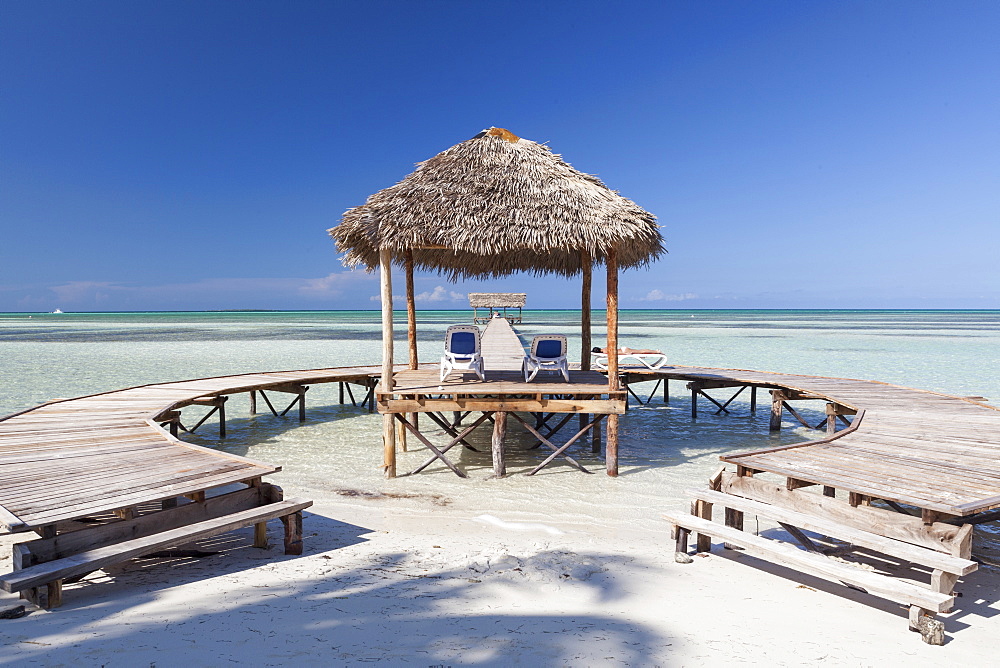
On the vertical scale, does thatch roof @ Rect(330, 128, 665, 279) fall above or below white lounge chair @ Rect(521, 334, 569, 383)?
above

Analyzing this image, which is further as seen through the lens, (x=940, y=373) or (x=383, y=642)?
(x=940, y=373)

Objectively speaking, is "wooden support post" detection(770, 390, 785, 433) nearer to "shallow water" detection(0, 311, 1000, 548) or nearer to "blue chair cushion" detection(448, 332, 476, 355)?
"shallow water" detection(0, 311, 1000, 548)

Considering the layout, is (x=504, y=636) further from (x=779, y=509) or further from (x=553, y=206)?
(x=553, y=206)

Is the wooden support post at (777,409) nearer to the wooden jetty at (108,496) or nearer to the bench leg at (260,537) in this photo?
the wooden jetty at (108,496)

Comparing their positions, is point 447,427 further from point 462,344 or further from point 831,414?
point 831,414

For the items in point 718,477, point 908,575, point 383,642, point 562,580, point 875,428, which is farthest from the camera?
point 875,428

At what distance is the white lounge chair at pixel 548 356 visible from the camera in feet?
25.6

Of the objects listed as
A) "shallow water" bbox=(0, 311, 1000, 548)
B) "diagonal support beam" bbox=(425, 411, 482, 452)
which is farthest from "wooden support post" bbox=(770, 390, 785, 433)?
"diagonal support beam" bbox=(425, 411, 482, 452)

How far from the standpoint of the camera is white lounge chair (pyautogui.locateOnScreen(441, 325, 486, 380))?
7617 millimetres

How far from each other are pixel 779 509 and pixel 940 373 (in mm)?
17234

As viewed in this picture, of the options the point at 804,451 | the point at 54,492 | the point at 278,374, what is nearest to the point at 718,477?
the point at 804,451

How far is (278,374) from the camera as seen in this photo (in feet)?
35.8

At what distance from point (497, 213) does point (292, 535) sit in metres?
4.28

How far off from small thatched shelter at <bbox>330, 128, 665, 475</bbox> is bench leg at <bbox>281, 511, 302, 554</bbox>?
2.46 m
